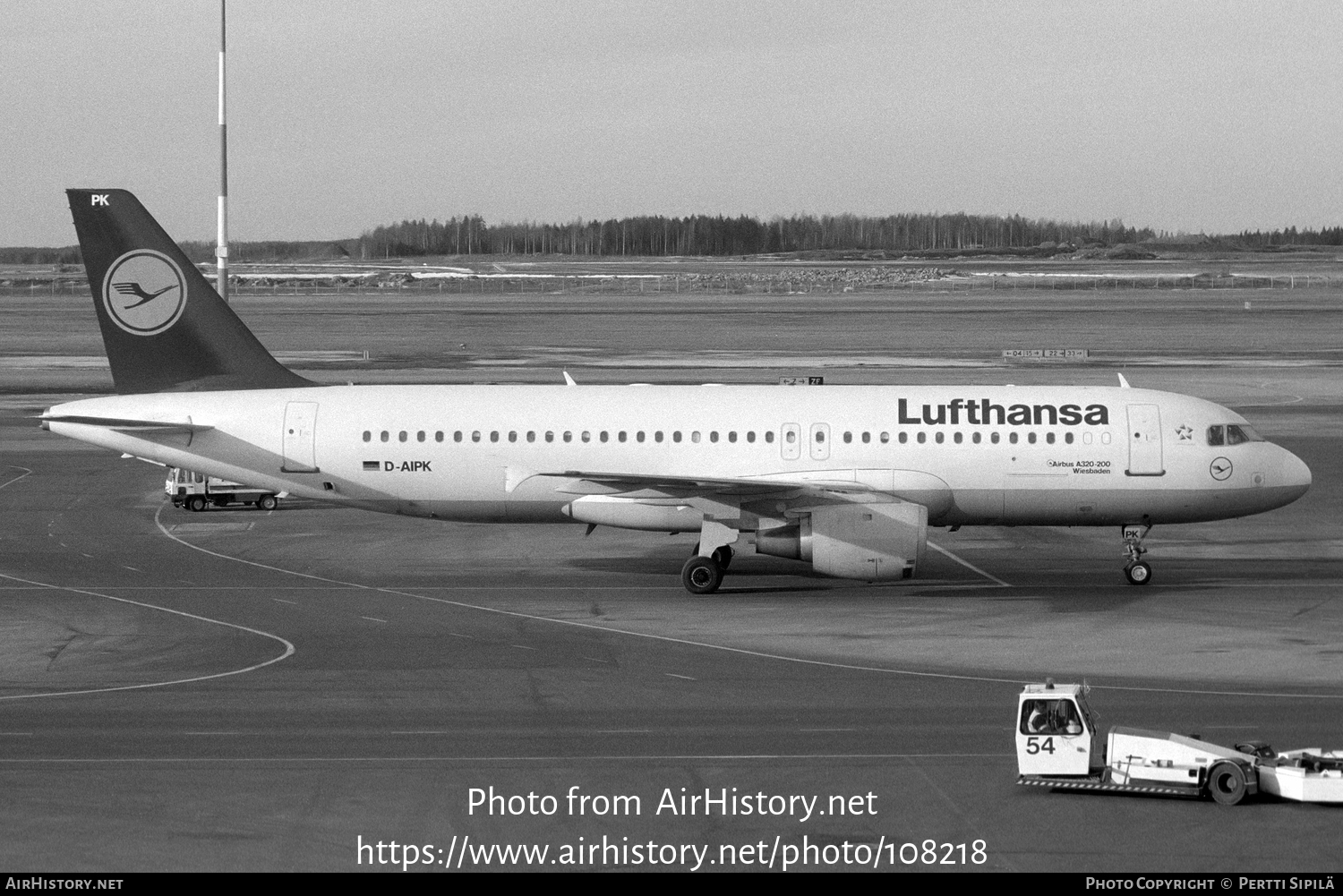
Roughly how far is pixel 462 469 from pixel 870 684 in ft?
44.5

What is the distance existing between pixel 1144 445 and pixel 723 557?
400 inches

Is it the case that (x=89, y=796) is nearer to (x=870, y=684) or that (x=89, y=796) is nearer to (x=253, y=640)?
(x=253, y=640)

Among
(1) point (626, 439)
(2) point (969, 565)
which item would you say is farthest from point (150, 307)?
(2) point (969, 565)

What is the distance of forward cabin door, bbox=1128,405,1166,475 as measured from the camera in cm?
3738

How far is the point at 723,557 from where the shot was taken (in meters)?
36.5

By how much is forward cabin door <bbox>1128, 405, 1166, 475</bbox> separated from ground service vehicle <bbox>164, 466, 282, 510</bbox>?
25.1 meters

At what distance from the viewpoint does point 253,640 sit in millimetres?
31062

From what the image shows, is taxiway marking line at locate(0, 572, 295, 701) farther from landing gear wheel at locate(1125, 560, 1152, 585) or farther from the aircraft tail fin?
landing gear wheel at locate(1125, 560, 1152, 585)

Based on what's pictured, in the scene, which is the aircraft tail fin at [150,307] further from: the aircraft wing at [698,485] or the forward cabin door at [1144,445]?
the forward cabin door at [1144,445]

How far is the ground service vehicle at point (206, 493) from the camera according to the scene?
48.8 meters

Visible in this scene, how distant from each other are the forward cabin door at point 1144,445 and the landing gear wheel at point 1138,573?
83.8 inches

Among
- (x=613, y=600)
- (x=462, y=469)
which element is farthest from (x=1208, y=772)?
(x=462, y=469)

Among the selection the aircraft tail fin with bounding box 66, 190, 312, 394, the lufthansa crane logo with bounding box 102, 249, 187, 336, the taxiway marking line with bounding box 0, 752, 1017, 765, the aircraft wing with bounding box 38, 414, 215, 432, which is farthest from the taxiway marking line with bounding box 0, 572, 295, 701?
the lufthansa crane logo with bounding box 102, 249, 187, 336

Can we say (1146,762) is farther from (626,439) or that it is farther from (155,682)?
(626,439)
